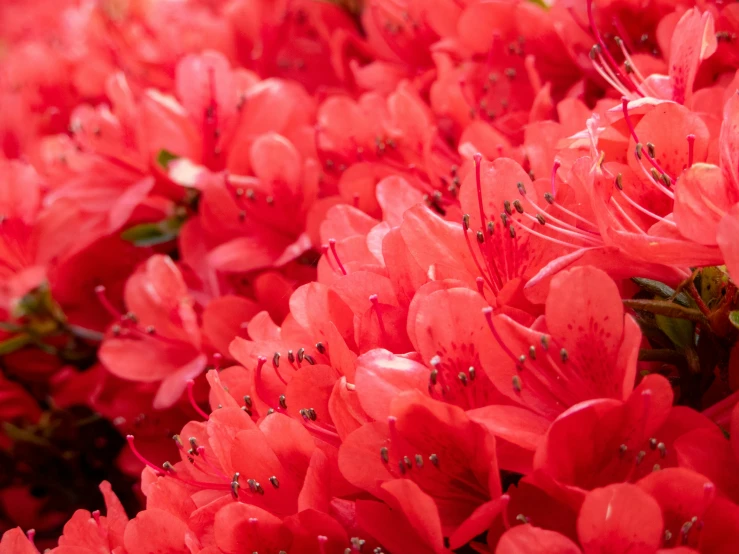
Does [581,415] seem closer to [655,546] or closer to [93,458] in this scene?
[655,546]

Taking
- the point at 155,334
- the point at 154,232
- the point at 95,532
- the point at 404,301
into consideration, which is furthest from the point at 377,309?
the point at 154,232

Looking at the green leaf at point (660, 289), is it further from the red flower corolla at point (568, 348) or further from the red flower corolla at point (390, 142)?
the red flower corolla at point (390, 142)

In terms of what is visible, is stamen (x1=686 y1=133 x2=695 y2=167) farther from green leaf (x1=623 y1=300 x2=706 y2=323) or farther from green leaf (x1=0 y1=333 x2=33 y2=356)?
green leaf (x1=0 y1=333 x2=33 y2=356)

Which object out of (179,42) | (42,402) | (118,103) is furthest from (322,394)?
(179,42)

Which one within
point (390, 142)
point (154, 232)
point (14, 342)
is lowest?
point (14, 342)

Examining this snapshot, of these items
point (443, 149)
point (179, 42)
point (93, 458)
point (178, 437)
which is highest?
point (179, 42)

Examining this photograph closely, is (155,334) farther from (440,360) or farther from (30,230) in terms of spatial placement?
(440,360)

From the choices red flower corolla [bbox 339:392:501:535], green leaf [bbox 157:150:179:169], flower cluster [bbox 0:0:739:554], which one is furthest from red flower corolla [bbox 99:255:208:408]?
red flower corolla [bbox 339:392:501:535]
